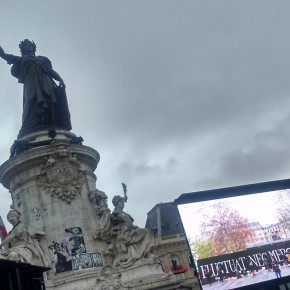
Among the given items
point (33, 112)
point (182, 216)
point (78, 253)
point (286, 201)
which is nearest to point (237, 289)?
point (182, 216)

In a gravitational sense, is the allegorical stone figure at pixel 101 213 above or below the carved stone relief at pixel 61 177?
below

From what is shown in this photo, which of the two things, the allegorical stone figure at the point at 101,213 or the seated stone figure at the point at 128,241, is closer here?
the seated stone figure at the point at 128,241

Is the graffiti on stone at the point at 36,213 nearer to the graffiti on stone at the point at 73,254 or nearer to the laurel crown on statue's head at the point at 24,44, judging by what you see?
the graffiti on stone at the point at 73,254

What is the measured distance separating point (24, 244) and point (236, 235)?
9530 millimetres

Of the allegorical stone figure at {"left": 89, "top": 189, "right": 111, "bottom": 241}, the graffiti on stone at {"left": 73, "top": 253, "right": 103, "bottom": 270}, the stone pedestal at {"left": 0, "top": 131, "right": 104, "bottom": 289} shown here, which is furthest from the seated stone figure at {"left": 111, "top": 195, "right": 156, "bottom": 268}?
the stone pedestal at {"left": 0, "top": 131, "right": 104, "bottom": 289}

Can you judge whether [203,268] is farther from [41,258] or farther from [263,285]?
[41,258]

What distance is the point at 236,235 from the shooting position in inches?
755

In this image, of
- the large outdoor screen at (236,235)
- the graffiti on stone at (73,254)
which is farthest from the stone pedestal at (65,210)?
the large outdoor screen at (236,235)

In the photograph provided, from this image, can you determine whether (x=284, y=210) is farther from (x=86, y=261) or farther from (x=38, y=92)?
(x=38, y=92)

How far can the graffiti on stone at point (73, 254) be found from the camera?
46.4ft

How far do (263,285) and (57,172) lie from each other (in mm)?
9983

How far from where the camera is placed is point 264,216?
20.2 meters

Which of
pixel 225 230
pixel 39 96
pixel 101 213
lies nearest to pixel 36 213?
pixel 101 213

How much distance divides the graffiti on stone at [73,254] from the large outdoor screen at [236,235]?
18.3 feet
